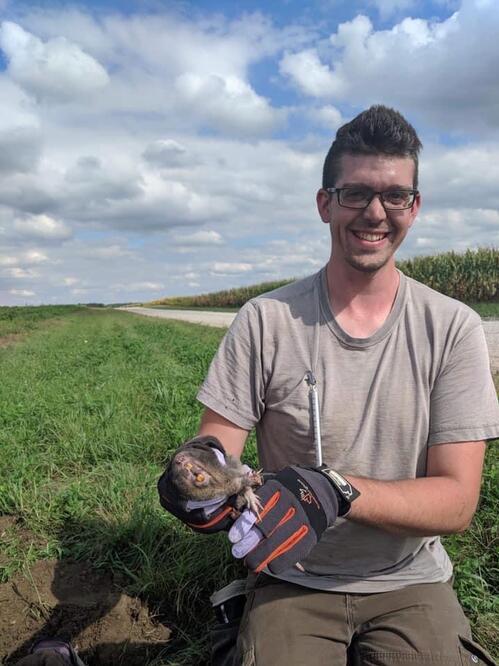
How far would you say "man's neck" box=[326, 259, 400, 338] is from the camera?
204cm

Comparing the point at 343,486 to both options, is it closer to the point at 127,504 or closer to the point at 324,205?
the point at 324,205

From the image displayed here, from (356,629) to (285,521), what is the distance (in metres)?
0.65

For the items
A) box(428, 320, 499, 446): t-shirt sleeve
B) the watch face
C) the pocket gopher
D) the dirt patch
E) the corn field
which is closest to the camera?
the pocket gopher

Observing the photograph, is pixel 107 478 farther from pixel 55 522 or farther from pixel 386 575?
pixel 386 575

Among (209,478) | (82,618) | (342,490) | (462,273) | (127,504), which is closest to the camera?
(209,478)

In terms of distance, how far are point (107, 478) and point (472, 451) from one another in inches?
105

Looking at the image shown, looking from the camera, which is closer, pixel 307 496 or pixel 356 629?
pixel 307 496

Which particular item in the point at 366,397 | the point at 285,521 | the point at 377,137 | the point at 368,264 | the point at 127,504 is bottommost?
the point at 127,504

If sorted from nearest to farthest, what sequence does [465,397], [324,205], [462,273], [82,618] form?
1. [465,397]
2. [324,205]
3. [82,618]
4. [462,273]

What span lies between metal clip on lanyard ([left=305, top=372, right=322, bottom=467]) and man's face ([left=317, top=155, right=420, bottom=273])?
449mm

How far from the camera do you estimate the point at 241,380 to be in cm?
203

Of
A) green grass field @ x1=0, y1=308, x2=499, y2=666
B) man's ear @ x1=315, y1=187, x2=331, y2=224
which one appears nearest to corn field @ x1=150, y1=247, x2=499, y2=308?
green grass field @ x1=0, y1=308, x2=499, y2=666

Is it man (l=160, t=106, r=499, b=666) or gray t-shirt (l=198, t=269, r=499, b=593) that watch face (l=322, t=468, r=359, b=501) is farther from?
gray t-shirt (l=198, t=269, r=499, b=593)

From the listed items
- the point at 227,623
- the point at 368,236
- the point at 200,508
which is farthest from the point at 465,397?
the point at 227,623
